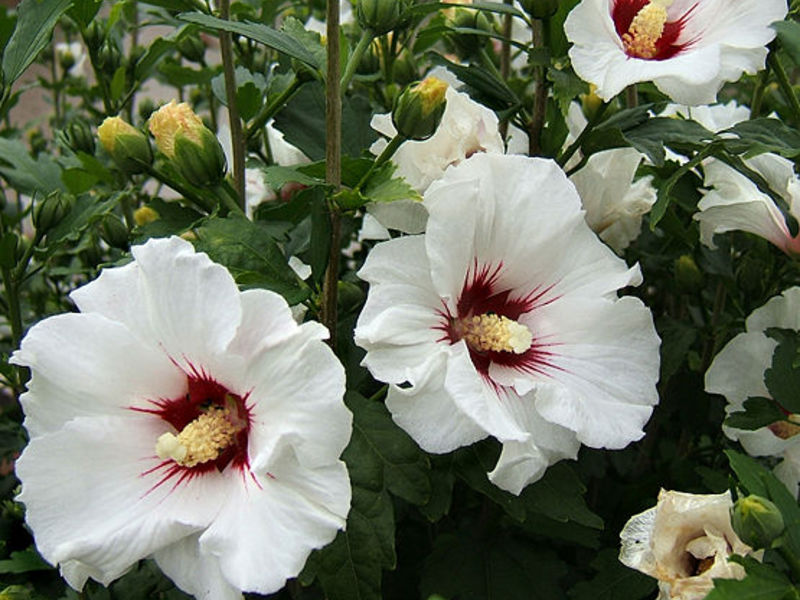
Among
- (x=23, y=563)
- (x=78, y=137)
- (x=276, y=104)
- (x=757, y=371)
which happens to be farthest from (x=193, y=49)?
(x=757, y=371)

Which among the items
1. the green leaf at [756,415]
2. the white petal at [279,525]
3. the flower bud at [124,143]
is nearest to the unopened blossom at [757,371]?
the green leaf at [756,415]

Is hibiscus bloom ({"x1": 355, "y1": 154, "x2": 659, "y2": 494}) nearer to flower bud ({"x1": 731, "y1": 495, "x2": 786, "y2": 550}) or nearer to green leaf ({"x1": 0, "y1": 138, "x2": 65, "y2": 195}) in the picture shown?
flower bud ({"x1": 731, "y1": 495, "x2": 786, "y2": 550})

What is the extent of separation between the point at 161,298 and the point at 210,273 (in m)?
0.04

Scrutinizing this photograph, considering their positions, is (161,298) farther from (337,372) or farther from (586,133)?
(586,133)

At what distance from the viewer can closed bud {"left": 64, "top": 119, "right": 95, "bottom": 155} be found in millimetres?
1100

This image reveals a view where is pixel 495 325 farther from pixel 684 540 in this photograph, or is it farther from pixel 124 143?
pixel 124 143

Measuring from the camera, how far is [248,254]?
2.32ft

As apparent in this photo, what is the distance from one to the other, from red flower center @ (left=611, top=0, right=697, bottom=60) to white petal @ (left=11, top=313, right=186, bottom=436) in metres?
0.45

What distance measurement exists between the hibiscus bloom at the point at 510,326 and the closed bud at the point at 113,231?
41 centimetres

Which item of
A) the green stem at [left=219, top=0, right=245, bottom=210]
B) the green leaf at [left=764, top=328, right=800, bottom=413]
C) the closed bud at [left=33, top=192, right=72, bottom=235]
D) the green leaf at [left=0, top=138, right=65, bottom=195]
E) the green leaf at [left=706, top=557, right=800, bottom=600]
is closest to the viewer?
the green leaf at [left=706, top=557, right=800, bottom=600]

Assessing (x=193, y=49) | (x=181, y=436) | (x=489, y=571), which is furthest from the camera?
(x=193, y=49)

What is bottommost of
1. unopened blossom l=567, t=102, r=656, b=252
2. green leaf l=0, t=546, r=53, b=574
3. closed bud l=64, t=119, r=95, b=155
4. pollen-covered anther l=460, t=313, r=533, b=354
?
green leaf l=0, t=546, r=53, b=574

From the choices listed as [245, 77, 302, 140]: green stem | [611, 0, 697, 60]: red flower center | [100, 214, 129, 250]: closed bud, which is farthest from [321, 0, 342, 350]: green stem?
[100, 214, 129, 250]: closed bud

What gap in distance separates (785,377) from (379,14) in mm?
421
